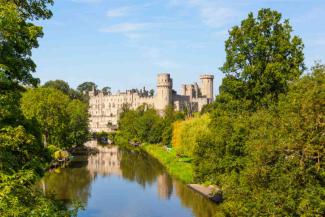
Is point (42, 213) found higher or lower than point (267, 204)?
higher

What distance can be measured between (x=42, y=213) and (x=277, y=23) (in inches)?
785

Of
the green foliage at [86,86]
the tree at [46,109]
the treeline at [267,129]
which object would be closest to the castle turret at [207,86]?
the green foliage at [86,86]

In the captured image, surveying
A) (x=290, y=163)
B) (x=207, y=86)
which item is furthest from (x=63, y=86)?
(x=290, y=163)

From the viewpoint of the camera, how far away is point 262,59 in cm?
2486

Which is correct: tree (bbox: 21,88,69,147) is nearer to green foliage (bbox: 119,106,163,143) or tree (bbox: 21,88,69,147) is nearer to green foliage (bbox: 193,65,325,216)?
green foliage (bbox: 119,106,163,143)

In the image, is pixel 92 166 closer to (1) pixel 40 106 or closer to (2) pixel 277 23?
(1) pixel 40 106

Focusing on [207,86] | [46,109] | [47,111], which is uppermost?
[207,86]

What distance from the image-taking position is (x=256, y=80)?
2467cm

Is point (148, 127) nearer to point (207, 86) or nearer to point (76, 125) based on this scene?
point (76, 125)

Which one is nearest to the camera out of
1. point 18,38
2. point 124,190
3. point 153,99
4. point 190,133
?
point 18,38

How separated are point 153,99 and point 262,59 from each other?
107 meters

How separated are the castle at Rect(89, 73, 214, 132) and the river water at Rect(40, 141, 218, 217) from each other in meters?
61.3

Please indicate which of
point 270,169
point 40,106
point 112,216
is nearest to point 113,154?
point 40,106

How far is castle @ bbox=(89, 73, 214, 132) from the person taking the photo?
390 ft
